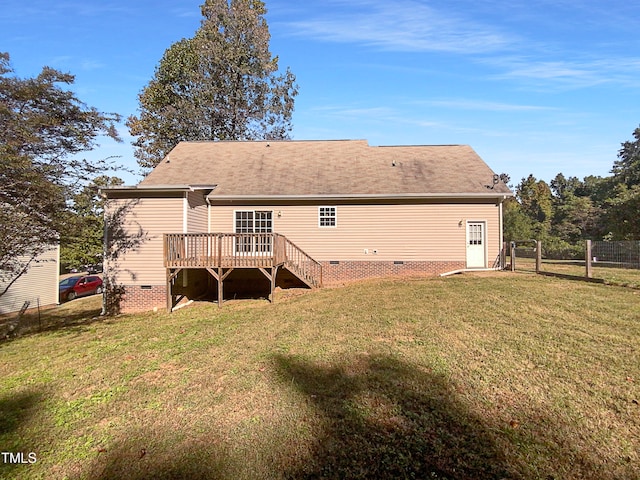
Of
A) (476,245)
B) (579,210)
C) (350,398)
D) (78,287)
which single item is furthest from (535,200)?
(350,398)

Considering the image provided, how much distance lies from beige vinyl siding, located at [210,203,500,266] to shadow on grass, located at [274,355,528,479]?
9002mm

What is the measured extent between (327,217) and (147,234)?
6.45 metres

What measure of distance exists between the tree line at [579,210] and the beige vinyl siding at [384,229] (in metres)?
2.50

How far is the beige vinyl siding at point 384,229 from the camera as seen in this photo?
13.9 meters

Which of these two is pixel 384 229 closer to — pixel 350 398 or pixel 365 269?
pixel 365 269

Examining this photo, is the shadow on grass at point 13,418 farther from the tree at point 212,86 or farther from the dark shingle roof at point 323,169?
the tree at point 212,86

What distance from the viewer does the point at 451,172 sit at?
15.1m

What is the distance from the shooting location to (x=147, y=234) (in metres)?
12.1

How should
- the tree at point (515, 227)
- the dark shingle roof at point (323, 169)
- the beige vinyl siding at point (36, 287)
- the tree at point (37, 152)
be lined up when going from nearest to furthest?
the tree at point (37, 152) < the dark shingle roof at point (323, 169) < the beige vinyl siding at point (36, 287) < the tree at point (515, 227)

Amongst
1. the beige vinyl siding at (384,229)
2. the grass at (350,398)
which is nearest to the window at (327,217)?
the beige vinyl siding at (384,229)

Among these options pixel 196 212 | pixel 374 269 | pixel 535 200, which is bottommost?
pixel 374 269

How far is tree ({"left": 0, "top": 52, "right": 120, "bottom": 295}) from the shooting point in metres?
8.01

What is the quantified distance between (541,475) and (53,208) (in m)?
10.8

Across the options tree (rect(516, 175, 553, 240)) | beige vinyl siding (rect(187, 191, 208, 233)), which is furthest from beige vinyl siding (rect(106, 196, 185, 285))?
tree (rect(516, 175, 553, 240))
